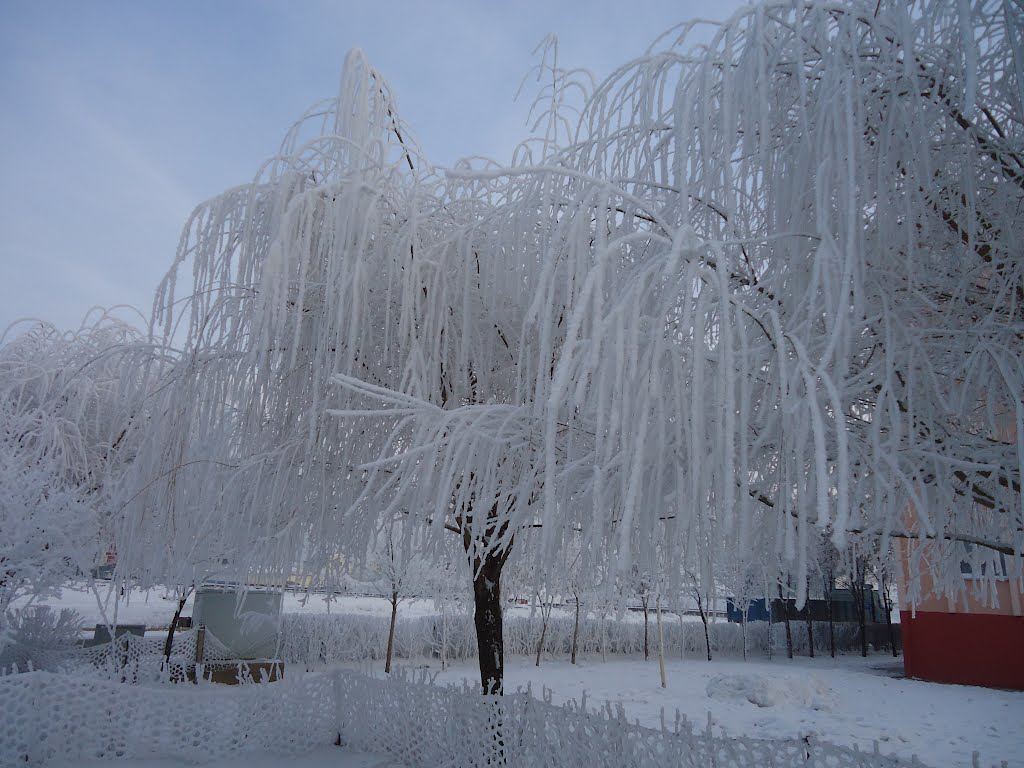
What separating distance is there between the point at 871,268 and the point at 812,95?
65 centimetres

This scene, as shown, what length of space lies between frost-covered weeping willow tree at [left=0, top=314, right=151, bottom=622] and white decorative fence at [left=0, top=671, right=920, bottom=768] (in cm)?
258

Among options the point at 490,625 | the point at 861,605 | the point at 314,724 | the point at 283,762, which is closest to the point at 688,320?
the point at 490,625

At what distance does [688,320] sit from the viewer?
1534mm

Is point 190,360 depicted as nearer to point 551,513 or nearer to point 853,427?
point 551,513

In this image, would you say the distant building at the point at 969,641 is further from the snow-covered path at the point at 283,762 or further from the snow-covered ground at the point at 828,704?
the snow-covered path at the point at 283,762

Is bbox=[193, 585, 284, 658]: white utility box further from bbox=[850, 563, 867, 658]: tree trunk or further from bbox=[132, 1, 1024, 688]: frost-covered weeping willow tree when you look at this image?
bbox=[850, 563, 867, 658]: tree trunk

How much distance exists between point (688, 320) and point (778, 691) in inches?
510

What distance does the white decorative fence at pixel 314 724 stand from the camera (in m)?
4.41

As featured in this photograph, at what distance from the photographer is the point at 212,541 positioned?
536 cm

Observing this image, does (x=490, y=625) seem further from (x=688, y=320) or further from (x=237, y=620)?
(x=237, y=620)

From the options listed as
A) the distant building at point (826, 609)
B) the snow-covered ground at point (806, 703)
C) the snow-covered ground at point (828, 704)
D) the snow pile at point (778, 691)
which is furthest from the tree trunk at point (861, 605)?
the snow pile at point (778, 691)

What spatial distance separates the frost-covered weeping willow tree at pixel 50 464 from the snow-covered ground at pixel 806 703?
29.0 inches

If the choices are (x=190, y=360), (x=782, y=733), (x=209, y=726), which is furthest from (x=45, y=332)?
(x=782, y=733)

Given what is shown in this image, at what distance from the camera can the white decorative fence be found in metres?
4.41
